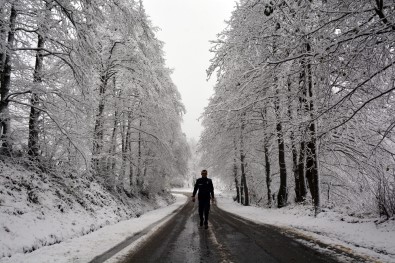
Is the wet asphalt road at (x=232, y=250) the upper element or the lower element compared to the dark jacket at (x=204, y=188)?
lower

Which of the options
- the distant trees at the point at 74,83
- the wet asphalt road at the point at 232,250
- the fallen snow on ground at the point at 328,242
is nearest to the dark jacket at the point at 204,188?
the fallen snow on ground at the point at 328,242

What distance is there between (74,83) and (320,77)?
8.68 m

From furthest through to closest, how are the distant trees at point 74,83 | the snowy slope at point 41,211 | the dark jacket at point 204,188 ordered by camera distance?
the dark jacket at point 204,188
the distant trees at point 74,83
the snowy slope at point 41,211

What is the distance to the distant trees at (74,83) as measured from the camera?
737 cm

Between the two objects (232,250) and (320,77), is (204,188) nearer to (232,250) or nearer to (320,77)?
(232,250)

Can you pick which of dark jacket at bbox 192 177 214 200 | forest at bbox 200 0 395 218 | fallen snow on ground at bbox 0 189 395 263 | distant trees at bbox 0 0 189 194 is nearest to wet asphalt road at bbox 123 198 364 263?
fallen snow on ground at bbox 0 189 395 263

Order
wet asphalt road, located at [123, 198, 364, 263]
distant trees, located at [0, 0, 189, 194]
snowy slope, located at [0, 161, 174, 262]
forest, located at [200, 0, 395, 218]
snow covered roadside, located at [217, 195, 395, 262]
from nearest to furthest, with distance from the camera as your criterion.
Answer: wet asphalt road, located at [123, 198, 364, 263]
snow covered roadside, located at [217, 195, 395, 262]
forest, located at [200, 0, 395, 218]
snowy slope, located at [0, 161, 174, 262]
distant trees, located at [0, 0, 189, 194]

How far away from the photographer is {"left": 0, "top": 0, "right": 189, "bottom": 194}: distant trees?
7367 mm

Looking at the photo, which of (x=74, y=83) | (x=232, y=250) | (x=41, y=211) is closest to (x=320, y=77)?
(x=232, y=250)

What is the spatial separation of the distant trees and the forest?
3149 mm

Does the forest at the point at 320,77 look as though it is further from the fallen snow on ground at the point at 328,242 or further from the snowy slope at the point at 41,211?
the snowy slope at the point at 41,211

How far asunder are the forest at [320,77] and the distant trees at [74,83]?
10.3ft

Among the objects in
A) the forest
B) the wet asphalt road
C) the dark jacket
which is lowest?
the wet asphalt road

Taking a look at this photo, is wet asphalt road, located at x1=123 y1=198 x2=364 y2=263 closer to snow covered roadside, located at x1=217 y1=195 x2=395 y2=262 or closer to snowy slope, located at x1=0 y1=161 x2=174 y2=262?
snow covered roadside, located at x1=217 y1=195 x2=395 y2=262
